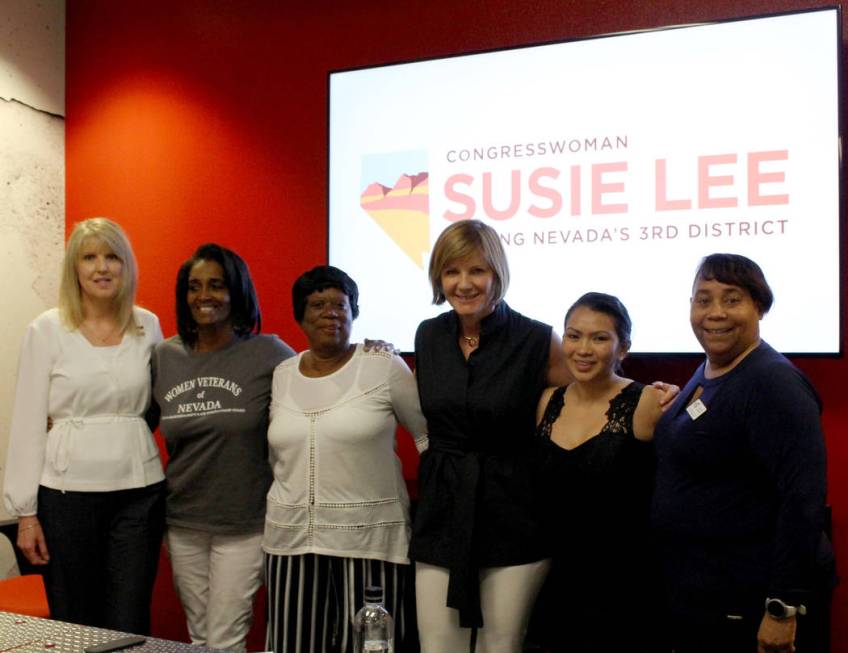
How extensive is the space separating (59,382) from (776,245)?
220 centimetres

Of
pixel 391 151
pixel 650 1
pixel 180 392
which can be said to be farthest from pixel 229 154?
pixel 650 1

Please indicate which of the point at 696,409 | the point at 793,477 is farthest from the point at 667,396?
the point at 793,477

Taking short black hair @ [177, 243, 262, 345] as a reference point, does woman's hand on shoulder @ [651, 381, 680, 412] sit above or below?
below

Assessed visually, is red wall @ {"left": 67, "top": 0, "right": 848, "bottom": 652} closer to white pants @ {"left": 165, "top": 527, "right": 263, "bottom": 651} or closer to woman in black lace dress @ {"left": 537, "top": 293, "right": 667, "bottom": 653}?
white pants @ {"left": 165, "top": 527, "right": 263, "bottom": 651}

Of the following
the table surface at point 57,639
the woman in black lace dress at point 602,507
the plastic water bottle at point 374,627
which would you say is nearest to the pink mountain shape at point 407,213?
the woman in black lace dress at point 602,507

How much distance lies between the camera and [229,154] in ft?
11.9

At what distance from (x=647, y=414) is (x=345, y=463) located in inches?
32.8

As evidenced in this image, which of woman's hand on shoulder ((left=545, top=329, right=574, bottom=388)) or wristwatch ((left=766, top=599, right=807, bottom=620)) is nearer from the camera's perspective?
wristwatch ((left=766, top=599, right=807, bottom=620))

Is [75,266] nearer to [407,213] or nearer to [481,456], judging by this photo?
[407,213]

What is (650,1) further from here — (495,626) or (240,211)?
(495,626)

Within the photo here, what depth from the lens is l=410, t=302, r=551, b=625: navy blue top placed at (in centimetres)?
228

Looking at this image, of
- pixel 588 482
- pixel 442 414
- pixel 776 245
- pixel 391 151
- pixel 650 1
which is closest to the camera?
pixel 588 482

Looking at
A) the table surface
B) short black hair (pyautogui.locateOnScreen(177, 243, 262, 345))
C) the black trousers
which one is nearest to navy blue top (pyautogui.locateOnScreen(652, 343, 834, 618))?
the table surface

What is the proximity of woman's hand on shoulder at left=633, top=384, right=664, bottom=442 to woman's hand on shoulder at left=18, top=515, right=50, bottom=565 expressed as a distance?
5.76 ft
